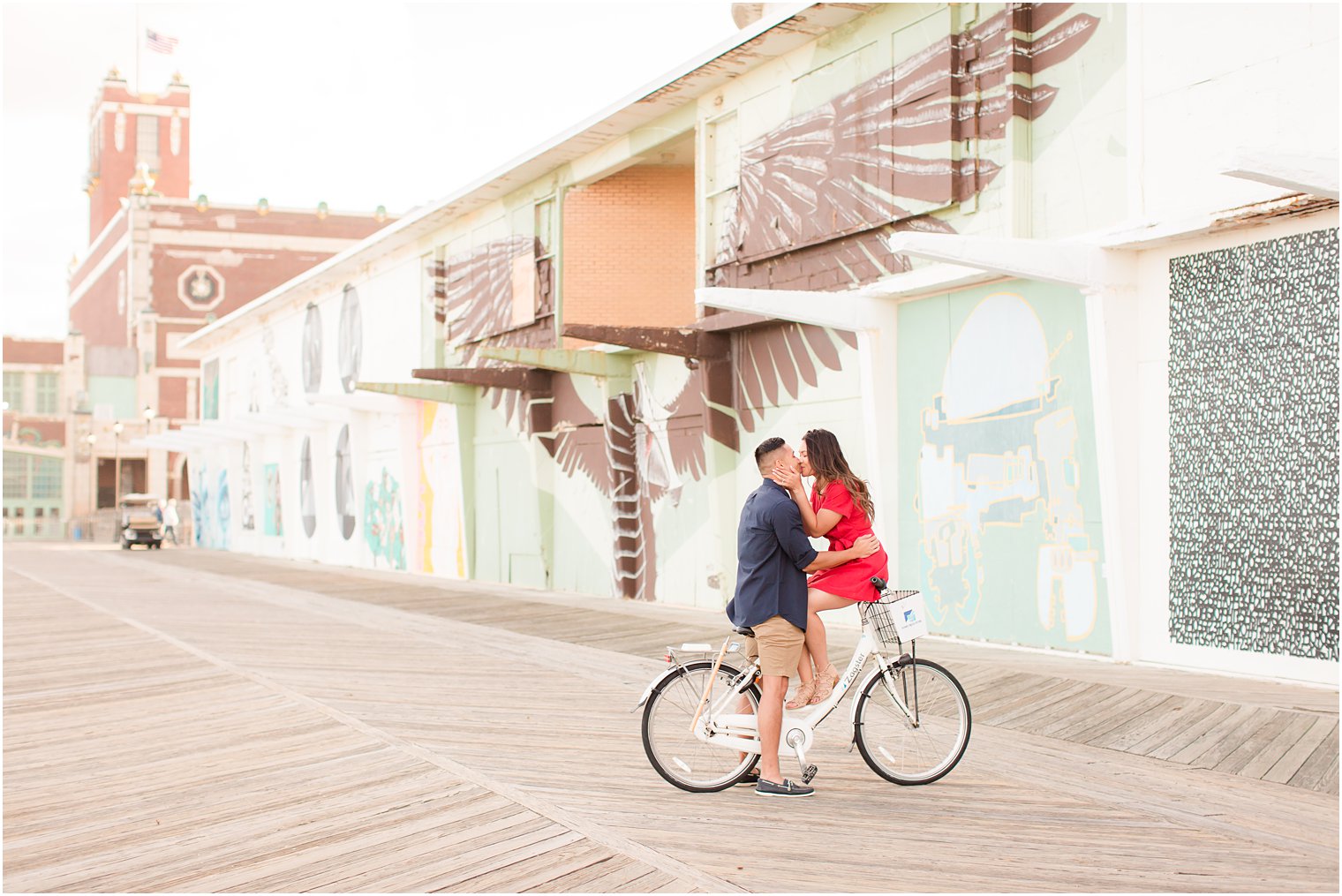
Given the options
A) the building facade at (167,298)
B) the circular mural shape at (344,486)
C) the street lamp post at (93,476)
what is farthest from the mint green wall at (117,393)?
the circular mural shape at (344,486)

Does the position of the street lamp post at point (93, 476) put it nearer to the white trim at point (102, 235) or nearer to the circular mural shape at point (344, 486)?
the white trim at point (102, 235)

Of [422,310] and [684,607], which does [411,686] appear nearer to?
[684,607]

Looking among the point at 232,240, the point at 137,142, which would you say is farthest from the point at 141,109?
the point at 232,240

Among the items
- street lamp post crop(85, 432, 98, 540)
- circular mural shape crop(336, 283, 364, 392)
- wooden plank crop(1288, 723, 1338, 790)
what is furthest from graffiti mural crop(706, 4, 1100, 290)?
street lamp post crop(85, 432, 98, 540)

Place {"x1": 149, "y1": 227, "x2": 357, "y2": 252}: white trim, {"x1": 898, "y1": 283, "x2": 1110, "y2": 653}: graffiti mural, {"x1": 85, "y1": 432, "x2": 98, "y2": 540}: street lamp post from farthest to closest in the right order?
{"x1": 149, "y1": 227, "x2": 357, "y2": 252}: white trim → {"x1": 85, "y1": 432, "x2": 98, "y2": 540}: street lamp post → {"x1": 898, "y1": 283, "x2": 1110, "y2": 653}: graffiti mural

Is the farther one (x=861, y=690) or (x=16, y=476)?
(x=16, y=476)

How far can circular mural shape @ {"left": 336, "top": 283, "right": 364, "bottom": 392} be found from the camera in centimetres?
2945

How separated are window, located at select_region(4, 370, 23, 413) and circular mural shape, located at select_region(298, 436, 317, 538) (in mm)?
42439

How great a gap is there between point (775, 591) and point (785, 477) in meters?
0.54

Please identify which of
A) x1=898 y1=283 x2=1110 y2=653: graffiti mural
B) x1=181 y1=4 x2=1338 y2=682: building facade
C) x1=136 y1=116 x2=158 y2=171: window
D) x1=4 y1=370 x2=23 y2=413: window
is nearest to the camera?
x1=181 y1=4 x2=1338 y2=682: building facade

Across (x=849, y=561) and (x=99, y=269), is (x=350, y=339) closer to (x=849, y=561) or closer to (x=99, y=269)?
(x=849, y=561)

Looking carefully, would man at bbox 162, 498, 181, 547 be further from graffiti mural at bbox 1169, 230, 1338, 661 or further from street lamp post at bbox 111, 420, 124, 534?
graffiti mural at bbox 1169, 230, 1338, 661

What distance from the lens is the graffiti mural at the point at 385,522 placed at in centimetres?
2642

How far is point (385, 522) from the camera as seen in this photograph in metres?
27.1
